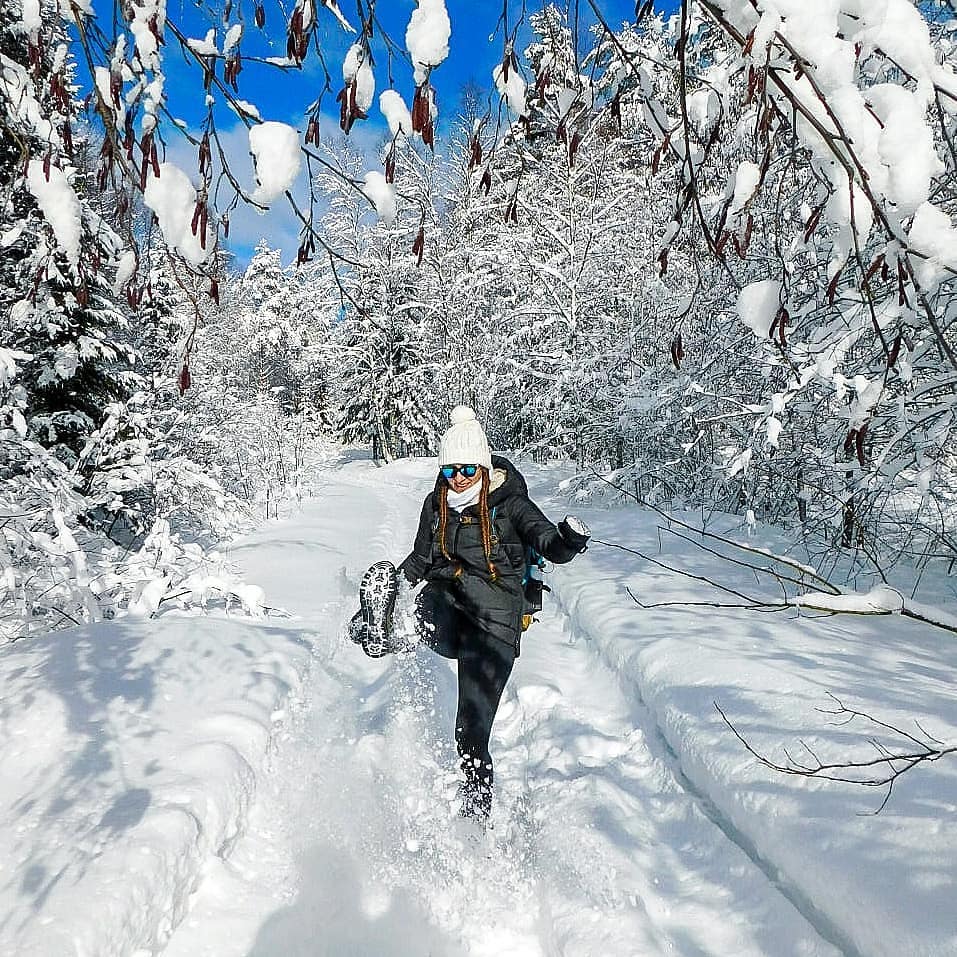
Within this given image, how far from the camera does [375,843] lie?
10.1ft

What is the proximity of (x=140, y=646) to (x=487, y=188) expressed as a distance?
4.26 metres

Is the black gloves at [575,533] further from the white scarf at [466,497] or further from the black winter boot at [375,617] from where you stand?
the black winter boot at [375,617]

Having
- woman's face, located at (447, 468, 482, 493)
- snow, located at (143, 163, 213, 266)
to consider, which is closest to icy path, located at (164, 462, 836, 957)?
woman's face, located at (447, 468, 482, 493)

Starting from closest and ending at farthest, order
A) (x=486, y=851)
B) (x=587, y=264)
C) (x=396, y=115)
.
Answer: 1. (x=396, y=115)
2. (x=486, y=851)
3. (x=587, y=264)

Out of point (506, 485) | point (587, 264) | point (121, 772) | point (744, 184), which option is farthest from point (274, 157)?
point (587, 264)

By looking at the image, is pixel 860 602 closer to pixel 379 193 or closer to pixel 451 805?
pixel 379 193

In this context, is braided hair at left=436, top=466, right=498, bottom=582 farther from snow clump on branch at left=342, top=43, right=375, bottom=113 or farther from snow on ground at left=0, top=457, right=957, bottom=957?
snow clump on branch at left=342, top=43, right=375, bottom=113

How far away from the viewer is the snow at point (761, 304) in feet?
4.11

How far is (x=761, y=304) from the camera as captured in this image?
4.14ft

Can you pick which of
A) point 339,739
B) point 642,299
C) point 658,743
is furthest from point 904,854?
point 642,299

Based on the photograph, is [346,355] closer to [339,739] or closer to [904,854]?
[339,739]

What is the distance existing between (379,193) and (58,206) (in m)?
0.68

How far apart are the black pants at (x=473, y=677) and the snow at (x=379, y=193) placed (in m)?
2.59

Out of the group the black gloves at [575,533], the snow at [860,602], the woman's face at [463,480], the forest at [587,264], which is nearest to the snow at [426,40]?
the forest at [587,264]
